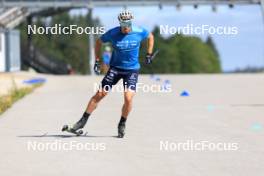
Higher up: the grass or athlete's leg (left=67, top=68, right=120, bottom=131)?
athlete's leg (left=67, top=68, right=120, bottom=131)

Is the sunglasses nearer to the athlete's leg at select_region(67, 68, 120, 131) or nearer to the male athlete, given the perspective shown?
the male athlete

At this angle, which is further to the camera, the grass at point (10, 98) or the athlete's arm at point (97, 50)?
the grass at point (10, 98)

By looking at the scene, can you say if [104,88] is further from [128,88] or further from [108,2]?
[108,2]

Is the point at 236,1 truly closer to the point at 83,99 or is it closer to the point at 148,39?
the point at 83,99

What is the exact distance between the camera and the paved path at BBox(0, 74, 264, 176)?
7.53 metres

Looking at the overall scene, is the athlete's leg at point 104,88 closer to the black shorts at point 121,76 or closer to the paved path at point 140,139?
the black shorts at point 121,76

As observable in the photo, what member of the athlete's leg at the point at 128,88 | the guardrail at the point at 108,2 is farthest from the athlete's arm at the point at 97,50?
the guardrail at the point at 108,2
